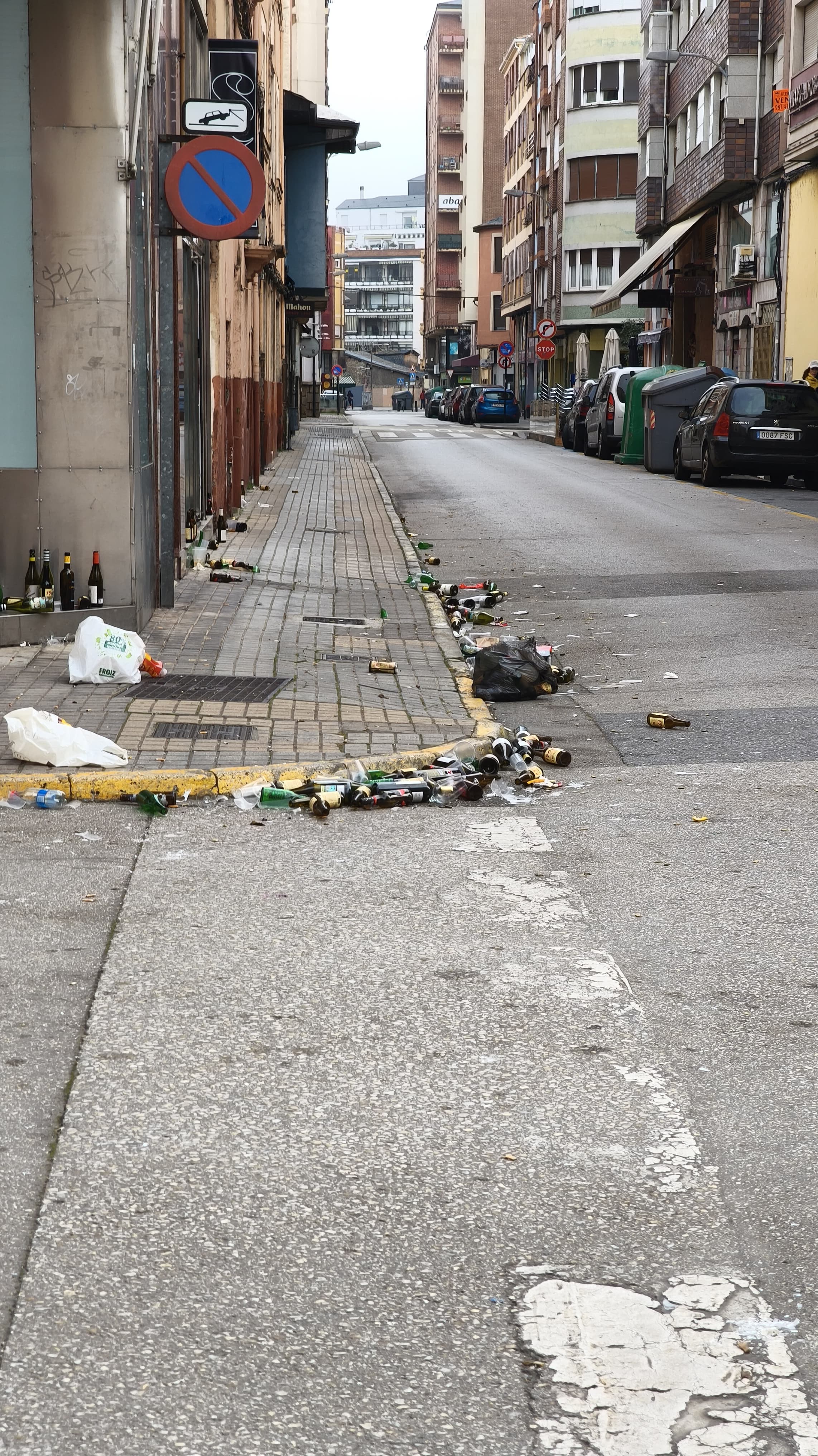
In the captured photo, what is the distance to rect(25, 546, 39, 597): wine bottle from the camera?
9.76m

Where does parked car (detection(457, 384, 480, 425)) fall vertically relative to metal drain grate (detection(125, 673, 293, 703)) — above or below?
above

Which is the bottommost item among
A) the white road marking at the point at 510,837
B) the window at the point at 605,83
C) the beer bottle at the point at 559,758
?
the white road marking at the point at 510,837

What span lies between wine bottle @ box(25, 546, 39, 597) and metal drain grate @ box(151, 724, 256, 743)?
8.28ft

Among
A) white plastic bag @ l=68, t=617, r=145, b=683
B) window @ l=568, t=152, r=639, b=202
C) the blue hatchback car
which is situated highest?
window @ l=568, t=152, r=639, b=202

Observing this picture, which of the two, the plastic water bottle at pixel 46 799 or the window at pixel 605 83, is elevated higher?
the window at pixel 605 83

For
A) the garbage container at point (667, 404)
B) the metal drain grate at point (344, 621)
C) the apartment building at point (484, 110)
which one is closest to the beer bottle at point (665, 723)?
the metal drain grate at point (344, 621)

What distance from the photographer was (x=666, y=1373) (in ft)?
8.70

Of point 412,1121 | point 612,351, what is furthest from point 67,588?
point 612,351

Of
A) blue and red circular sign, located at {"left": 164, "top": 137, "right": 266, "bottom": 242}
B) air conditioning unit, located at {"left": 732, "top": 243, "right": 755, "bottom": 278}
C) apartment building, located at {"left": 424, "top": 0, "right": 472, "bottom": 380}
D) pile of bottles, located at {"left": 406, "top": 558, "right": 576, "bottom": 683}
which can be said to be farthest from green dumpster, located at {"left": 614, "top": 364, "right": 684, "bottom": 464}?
apartment building, located at {"left": 424, "top": 0, "right": 472, "bottom": 380}

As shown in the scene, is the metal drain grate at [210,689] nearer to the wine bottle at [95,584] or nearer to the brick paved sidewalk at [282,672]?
the brick paved sidewalk at [282,672]

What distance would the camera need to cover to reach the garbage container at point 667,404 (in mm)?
29172

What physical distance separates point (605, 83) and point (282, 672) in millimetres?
66358

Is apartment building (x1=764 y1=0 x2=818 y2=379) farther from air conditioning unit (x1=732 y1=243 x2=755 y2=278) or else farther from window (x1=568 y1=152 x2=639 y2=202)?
window (x1=568 y1=152 x2=639 y2=202)

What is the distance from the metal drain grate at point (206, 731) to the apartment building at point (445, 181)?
4937 inches
